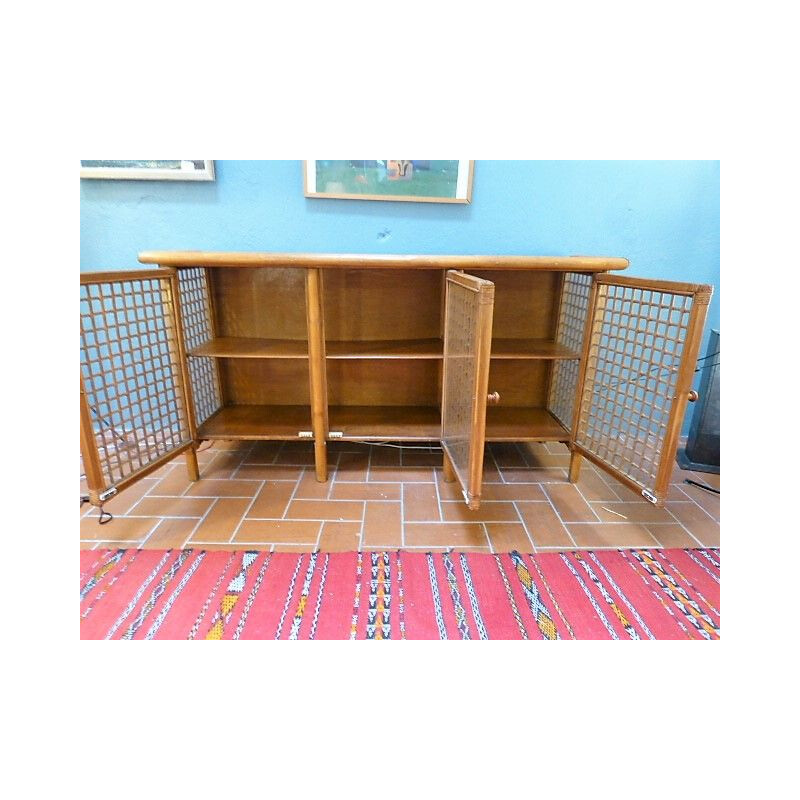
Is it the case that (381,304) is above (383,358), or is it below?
above

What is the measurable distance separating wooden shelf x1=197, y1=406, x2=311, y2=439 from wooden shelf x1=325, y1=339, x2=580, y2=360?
0.45 meters

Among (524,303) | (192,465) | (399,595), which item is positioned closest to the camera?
(399,595)

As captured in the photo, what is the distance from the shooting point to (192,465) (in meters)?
2.32

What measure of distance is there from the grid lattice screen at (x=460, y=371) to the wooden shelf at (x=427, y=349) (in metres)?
0.16

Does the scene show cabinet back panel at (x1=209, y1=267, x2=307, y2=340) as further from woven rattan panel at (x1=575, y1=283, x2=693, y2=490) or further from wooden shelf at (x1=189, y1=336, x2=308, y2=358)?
woven rattan panel at (x1=575, y1=283, x2=693, y2=490)

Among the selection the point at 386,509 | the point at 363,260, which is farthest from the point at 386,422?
the point at 363,260

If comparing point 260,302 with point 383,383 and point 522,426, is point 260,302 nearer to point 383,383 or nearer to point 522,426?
point 383,383

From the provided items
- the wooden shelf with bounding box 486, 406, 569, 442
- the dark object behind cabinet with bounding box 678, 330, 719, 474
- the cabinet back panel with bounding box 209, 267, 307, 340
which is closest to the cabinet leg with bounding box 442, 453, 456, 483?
the wooden shelf with bounding box 486, 406, 569, 442

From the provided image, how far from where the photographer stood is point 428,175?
2.41 meters

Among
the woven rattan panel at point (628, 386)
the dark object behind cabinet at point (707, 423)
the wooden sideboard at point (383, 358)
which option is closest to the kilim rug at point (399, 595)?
the wooden sideboard at point (383, 358)

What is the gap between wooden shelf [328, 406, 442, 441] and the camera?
235 cm

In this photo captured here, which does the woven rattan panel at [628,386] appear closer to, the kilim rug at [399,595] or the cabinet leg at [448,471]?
the kilim rug at [399,595]

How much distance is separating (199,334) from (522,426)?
181 cm

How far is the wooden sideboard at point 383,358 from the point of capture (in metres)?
1.89
